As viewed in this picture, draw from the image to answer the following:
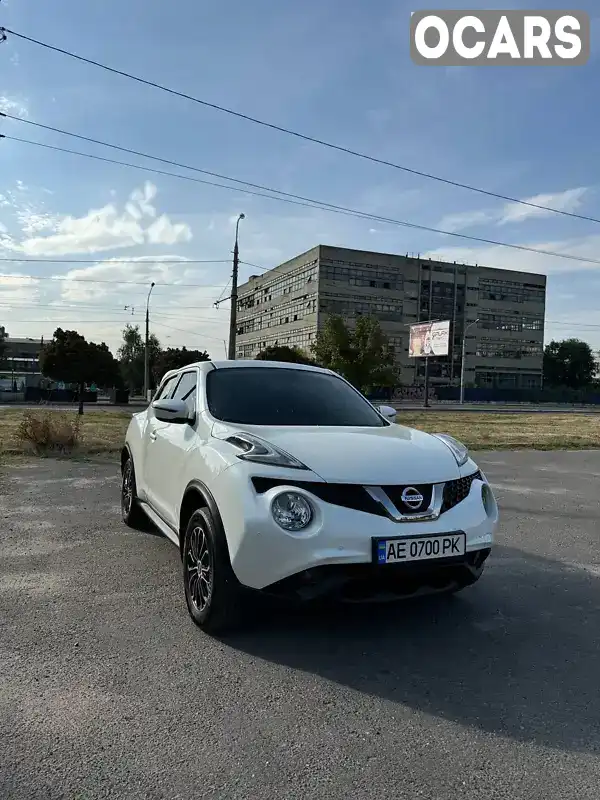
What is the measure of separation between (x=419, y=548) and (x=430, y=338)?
58067 mm

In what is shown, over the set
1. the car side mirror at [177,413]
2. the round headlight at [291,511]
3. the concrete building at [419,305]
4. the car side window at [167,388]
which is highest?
the concrete building at [419,305]

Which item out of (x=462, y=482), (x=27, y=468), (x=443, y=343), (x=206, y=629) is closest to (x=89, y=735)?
(x=206, y=629)

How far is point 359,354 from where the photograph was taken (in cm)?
4862

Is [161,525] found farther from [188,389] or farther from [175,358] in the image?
[175,358]

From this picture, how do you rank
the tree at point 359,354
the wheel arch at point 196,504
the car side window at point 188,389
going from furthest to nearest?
1. the tree at point 359,354
2. the car side window at point 188,389
3. the wheel arch at point 196,504

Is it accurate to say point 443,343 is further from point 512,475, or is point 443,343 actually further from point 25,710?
point 25,710

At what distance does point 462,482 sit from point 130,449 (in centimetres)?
356

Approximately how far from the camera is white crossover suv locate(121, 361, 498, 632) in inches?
121

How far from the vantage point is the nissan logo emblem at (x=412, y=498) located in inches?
128

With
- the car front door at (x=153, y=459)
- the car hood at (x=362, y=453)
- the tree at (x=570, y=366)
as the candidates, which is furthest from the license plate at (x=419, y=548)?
the tree at (x=570, y=366)

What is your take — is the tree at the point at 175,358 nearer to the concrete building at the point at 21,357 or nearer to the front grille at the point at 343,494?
the concrete building at the point at 21,357

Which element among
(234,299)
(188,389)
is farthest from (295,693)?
(234,299)

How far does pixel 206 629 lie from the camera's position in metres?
3.48

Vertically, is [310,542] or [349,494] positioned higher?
[349,494]
